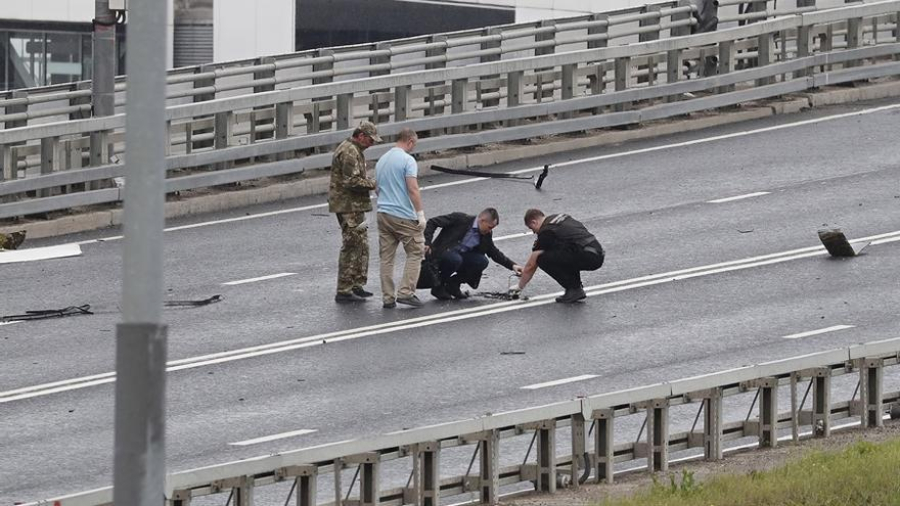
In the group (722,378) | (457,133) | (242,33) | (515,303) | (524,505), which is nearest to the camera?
(524,505)

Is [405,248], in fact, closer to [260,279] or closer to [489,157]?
[260,279]

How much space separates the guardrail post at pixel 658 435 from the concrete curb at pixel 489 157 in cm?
1015

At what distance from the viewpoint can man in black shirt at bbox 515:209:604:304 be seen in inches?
679

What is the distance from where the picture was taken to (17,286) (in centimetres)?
1828

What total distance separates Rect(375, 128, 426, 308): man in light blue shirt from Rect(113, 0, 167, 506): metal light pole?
994 cm

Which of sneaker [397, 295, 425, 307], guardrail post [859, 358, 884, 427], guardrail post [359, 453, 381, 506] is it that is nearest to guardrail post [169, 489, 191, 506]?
guardrail post [359, 453, 381, 506]

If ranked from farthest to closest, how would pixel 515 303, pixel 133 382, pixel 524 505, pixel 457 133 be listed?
1. pixel 457 133
2. pixel 515 303
3. pixel 524 505
4. pixel 133 382

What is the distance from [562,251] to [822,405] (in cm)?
461

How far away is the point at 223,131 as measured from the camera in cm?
2284

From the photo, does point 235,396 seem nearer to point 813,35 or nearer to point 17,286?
point 17,286

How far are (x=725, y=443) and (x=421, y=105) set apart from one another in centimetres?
1256

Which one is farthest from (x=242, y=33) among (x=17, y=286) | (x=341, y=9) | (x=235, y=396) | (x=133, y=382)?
(x=133, y=382)

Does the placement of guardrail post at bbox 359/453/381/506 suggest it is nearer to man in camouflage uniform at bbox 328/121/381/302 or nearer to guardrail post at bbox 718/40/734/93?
man in camouflage uniform at bbox 328/121/381/302

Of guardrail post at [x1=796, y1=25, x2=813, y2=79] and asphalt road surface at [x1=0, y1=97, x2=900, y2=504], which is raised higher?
guardrail post at [x1=796, y1=25, x2=813, y2=79]
